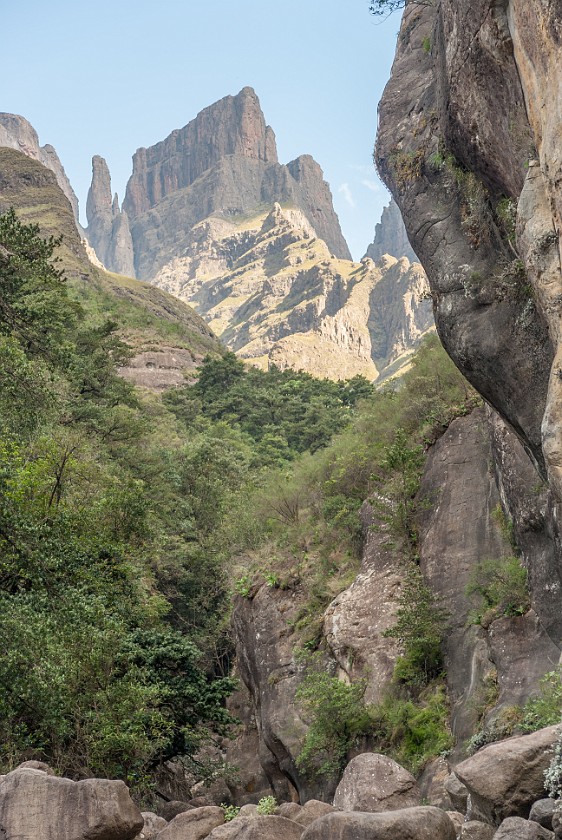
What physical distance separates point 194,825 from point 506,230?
1063 cm

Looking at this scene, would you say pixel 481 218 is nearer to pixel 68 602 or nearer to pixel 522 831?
pixel 68 602

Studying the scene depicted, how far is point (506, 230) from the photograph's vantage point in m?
14.6

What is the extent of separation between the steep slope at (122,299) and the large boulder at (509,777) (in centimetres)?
5030

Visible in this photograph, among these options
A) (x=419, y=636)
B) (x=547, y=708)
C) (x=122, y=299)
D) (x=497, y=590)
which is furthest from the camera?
(x=122, y=299)

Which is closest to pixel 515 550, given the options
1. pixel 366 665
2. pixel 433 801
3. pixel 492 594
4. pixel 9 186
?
pixel 492 594

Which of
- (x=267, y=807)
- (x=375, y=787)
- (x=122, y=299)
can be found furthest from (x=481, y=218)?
(x=122, y=299)

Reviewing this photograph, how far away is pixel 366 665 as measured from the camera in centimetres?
1802

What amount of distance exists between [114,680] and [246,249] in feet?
585

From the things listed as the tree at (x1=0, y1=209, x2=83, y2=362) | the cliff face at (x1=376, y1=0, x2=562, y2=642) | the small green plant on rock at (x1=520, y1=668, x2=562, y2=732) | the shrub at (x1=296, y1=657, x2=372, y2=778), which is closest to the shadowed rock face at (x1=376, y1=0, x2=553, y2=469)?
the cliff face at (x1=376, y1=0, x2=562, y2=642)

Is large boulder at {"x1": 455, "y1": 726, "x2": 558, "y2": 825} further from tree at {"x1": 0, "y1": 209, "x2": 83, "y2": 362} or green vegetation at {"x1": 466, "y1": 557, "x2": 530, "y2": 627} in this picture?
tree at {"x1": 0, "y1": 209, "x2": 83, "y2": 362}

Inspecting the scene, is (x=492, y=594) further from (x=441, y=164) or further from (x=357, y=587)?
(x=441, y=164)

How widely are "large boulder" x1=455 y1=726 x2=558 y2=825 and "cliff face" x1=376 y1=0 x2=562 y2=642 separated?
319cm

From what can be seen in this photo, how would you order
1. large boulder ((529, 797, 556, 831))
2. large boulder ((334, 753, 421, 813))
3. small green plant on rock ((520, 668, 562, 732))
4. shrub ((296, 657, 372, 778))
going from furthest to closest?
shrub ((296, 657, 372, 778)), small green plant on rock ((520, 668, 562, 732)), large boulder ((334, 753, 421, 813)), large boulder ((529, 797, 556, 831))

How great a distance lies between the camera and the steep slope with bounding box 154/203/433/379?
440 feet
